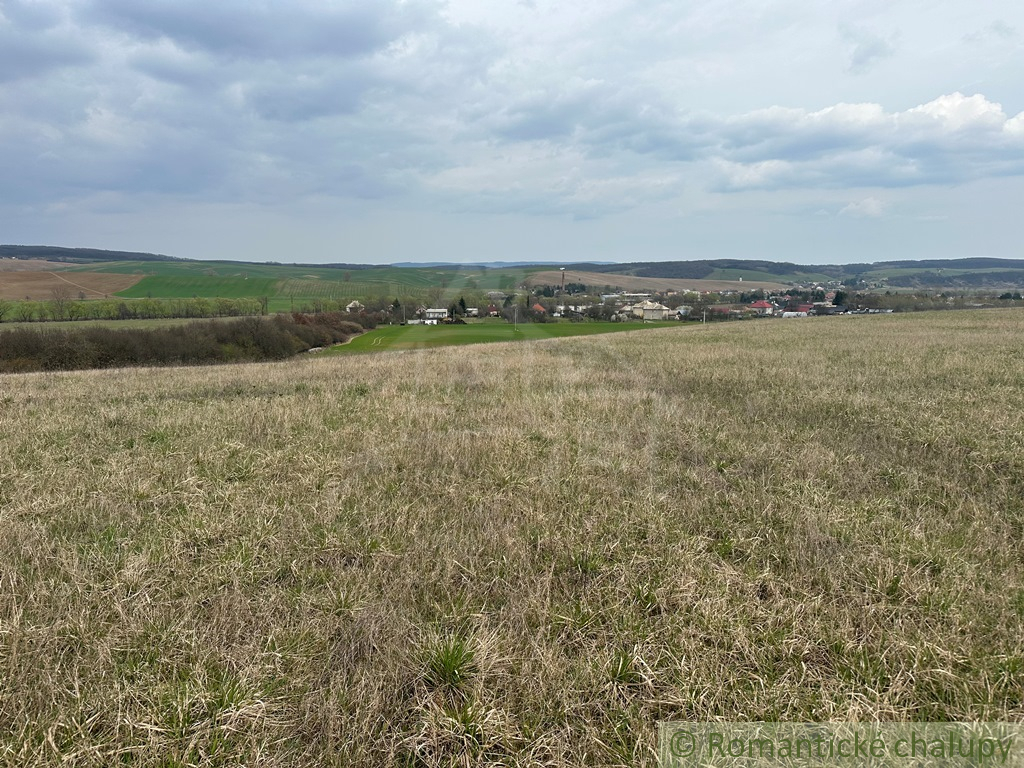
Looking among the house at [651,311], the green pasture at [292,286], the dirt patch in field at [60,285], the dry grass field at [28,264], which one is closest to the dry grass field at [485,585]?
the green pasture at [292,286]

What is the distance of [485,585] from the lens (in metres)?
3.81

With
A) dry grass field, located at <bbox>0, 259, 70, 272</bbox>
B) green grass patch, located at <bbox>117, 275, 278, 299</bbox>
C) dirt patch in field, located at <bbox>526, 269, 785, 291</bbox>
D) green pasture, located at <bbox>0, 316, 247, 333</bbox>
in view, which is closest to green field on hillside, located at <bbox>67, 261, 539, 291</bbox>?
green grass patch, located at <bbox>117, 275, 278, 299</bbox>

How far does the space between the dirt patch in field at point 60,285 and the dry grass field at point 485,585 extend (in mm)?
89860

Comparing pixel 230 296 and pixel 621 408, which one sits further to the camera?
pixel 230 296

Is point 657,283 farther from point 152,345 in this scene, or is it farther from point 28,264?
point 28,264

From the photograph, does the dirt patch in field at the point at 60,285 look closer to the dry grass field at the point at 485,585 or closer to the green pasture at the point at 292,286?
the green pasture at the point at 292,286

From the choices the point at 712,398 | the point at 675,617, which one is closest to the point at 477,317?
the point at 712,398

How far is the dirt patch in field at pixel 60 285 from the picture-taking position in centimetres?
7272

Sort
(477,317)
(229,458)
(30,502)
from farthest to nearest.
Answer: (477,317) → (229,458) → (30,502)

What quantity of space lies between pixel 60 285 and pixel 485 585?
106 metres

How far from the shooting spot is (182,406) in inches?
370

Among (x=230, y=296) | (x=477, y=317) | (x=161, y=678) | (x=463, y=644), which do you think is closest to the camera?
(x=161, y=678)

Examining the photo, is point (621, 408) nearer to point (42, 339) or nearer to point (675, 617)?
point (675, 617)

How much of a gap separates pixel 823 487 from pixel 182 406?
10.5 meters
